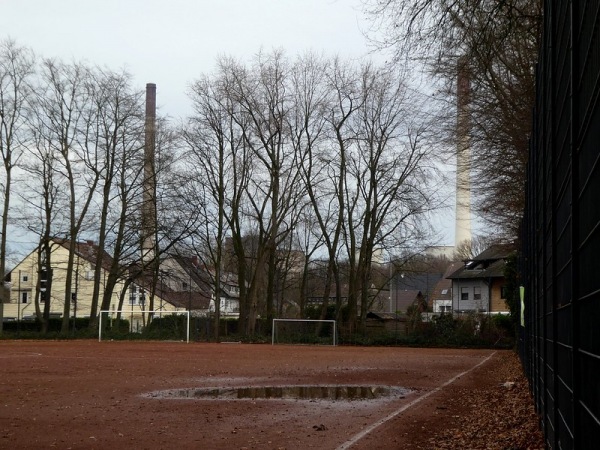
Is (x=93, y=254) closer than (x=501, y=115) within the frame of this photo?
No

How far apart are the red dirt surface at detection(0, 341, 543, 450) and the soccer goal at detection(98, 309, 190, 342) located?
27.8 metres

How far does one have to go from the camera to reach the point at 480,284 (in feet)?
274

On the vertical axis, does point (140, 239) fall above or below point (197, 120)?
below

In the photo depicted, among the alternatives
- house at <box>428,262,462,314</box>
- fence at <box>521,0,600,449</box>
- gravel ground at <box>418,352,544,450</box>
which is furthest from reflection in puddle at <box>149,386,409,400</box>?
house at <box>428,262,462,314</box>

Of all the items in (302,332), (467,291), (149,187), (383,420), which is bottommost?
(383,420)

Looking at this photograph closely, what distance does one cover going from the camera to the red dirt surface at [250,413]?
9.99 m

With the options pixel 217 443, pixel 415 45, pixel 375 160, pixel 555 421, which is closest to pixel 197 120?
pixel 375 160

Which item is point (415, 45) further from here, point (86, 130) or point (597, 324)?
point (86, 130)

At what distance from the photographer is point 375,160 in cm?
5459

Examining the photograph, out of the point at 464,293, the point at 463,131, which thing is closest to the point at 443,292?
the point at 464,293

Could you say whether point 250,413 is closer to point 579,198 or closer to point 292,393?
point 292,393

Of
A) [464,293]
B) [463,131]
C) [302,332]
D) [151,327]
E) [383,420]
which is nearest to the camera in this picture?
[383,420]

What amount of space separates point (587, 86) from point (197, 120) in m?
52.5

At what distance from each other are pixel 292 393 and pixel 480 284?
68679 mm
